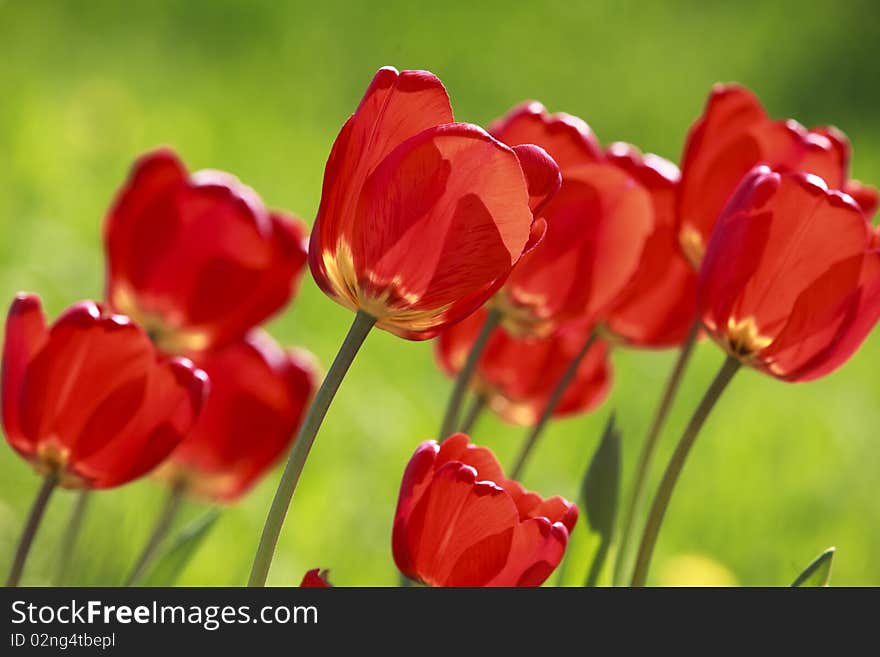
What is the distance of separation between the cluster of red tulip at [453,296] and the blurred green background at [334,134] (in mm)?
137

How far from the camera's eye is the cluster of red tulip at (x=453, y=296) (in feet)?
1.62

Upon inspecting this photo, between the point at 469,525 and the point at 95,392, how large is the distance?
0.64 feet

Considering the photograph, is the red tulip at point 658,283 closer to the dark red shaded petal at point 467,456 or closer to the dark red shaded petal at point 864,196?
the dark red shaded petal at point 864,196

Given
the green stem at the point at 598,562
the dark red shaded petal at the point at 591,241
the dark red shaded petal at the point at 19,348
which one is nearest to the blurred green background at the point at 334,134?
the green stem at the point at 598,562

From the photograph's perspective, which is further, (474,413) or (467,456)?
(474,413)

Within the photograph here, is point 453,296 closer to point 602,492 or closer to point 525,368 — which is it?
point 602,492

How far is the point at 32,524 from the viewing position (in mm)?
590

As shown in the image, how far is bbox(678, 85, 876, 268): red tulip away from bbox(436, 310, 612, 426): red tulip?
0.48ft

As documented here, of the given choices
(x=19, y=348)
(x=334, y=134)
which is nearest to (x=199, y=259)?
(x=19, y=348)

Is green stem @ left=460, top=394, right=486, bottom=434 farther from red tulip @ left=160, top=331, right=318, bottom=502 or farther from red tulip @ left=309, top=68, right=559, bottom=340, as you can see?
red tulip @ left=309, top=68, right=559, bottom=340

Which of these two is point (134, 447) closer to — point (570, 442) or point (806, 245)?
point (806, 245)
